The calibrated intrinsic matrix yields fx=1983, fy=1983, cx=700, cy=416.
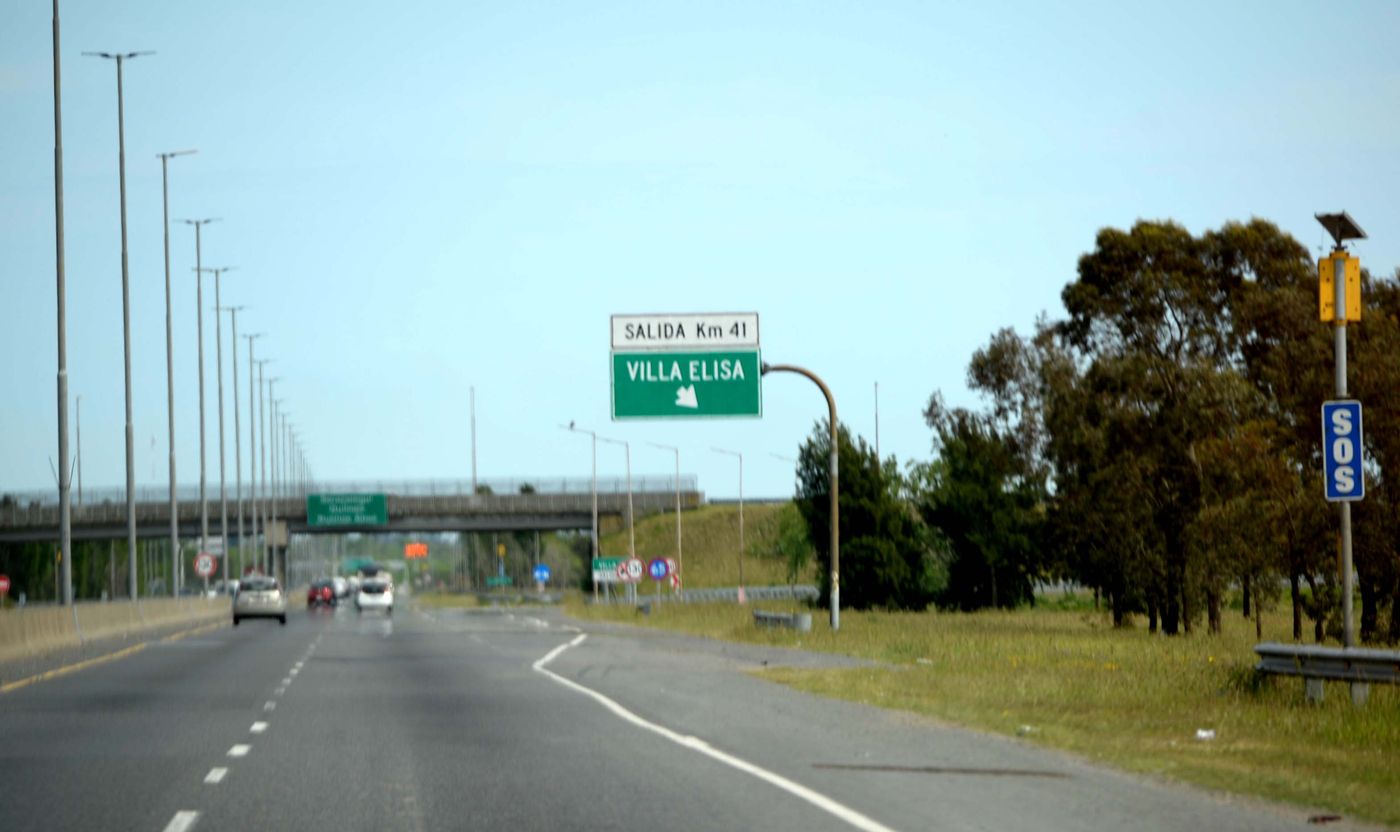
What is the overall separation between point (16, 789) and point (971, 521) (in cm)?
6815

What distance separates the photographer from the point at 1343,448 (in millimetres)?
21797

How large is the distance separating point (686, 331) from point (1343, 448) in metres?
24.9

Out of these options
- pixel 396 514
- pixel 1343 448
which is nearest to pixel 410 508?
pixel 396 514

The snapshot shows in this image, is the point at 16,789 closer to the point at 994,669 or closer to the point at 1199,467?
the point at 994,669

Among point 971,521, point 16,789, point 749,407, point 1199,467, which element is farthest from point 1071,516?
point 16,789

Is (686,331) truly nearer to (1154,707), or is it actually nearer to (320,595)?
(1154,707)

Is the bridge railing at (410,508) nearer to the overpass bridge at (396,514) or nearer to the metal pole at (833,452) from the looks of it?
the overpass bridge at (396,514)

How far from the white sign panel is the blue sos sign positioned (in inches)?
957

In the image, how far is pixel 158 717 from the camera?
23531 mm

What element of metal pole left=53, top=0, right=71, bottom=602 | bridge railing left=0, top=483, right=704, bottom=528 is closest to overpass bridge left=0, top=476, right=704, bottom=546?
bridge railing left=0, top=483, right=704, bottom=528

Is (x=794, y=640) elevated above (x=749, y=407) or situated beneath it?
situated beneath

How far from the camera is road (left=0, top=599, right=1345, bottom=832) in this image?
1366cm

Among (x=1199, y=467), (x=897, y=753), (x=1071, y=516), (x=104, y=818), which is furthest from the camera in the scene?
(x=1071, y=516)

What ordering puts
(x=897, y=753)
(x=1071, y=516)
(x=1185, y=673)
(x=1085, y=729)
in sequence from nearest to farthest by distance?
(x=897, y=753)
(x=1085, y=729)
(x=1185, y=673)
(x=1071, y=516)
